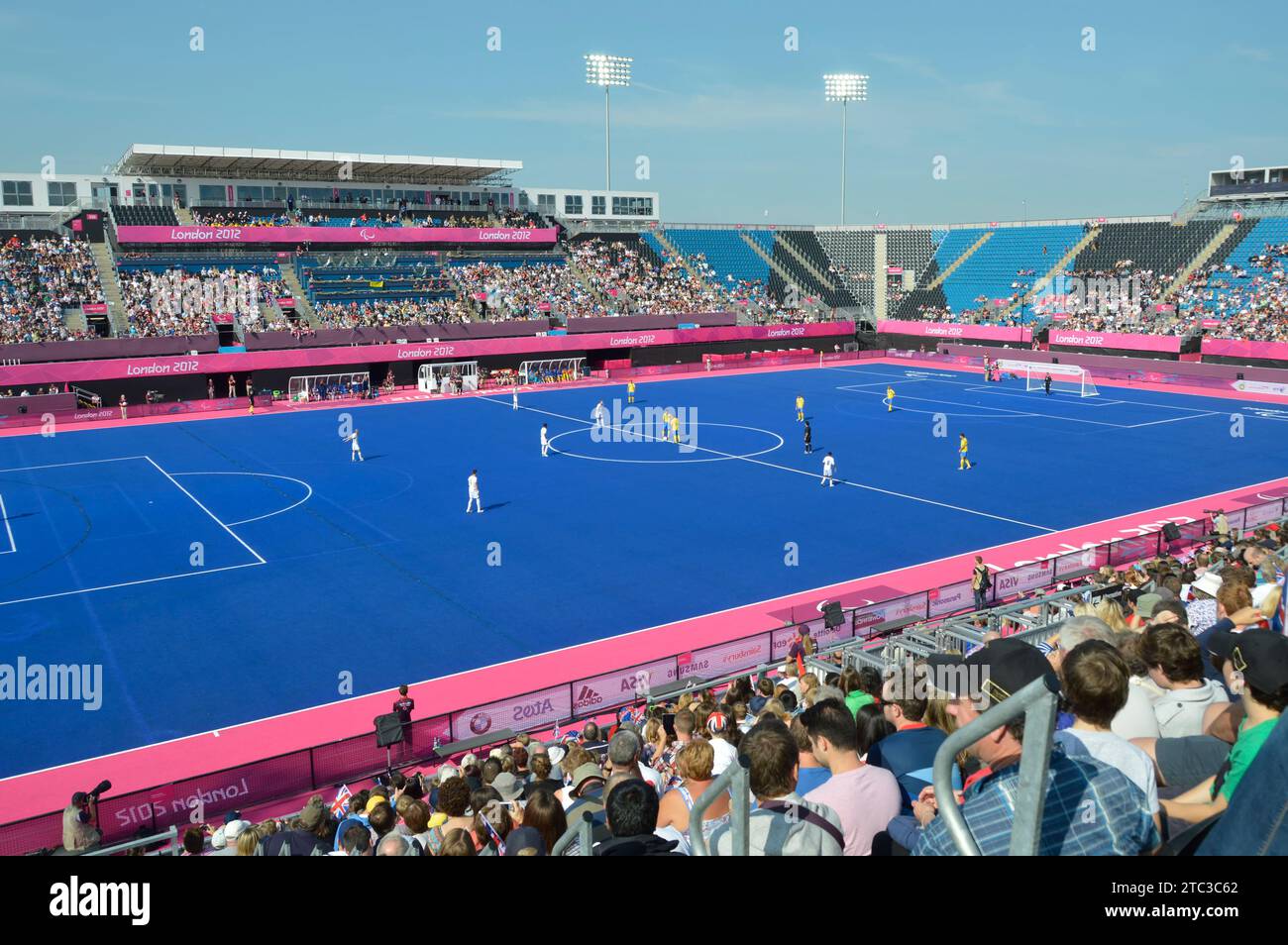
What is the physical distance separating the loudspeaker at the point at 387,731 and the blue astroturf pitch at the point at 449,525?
146 inches

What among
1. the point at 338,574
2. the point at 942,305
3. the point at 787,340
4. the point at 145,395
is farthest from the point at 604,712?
the point at 942,305

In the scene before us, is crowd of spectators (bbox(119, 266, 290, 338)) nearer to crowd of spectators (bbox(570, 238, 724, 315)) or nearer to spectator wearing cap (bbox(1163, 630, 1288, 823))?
crowd of spectators (bbox(570, 238, 724, 315))

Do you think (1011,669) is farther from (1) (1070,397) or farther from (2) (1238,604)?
(1) (1070,397)

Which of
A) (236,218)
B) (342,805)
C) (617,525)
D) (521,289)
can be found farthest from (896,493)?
(236,218)

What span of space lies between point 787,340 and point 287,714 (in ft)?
216

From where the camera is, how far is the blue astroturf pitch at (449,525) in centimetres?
1989

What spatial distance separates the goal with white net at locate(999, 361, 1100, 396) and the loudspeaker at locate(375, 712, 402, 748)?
171 ft

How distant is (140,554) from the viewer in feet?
88.6

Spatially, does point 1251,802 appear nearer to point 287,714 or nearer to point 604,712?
point 604,712

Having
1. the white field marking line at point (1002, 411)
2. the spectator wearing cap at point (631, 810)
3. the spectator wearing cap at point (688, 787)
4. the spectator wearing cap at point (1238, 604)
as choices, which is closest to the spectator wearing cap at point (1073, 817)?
the spectator wearing cap at point (631, 810)

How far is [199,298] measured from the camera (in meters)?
62.8

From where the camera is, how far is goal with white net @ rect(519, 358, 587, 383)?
66688 millimetres

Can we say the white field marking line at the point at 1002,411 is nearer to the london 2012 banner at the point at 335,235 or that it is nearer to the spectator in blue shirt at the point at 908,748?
the london 2012 banner at the point at 335,235

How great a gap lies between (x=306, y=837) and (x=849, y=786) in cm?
577
